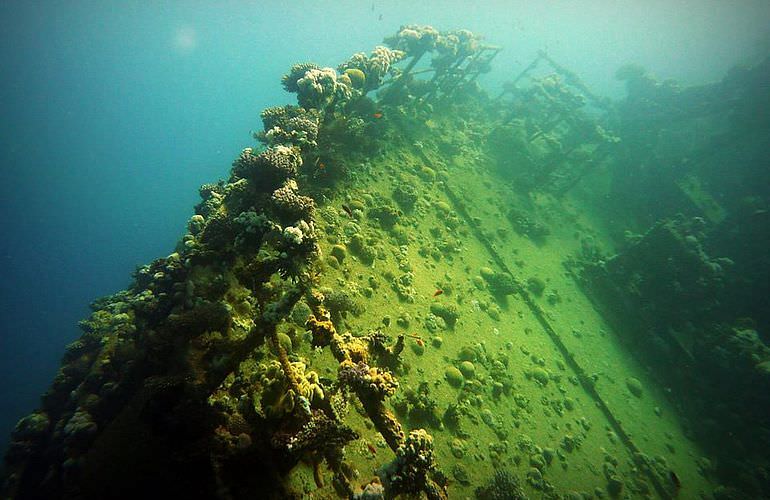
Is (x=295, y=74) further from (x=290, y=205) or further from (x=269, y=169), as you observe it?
(x=290, y=205)

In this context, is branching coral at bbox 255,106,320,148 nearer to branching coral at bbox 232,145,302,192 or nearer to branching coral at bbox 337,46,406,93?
branching coral at bbox 232,145,302,192

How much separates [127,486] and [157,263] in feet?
37.0

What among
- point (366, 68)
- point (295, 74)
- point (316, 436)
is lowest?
point (316, 436)

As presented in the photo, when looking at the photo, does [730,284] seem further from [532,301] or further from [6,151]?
[6,151]

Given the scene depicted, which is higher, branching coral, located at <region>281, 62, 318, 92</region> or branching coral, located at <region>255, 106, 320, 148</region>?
branching coral, located at <region>281, 62, 318, 92</region>

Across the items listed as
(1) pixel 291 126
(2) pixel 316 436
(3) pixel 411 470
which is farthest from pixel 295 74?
(3) pixel 411 470

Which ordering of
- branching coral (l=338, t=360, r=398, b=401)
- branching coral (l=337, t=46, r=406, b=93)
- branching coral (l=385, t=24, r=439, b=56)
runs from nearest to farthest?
branching coral (l=338, t=360, r=398, b=401) < branching coral (l=337, t=46, r=406, b=93) < branching coral (l=385, t=24, r=439, b=56)

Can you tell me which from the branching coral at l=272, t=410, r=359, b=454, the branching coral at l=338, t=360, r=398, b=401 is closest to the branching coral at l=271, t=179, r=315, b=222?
the branching coral at l=338, t=360, r=398, b=401

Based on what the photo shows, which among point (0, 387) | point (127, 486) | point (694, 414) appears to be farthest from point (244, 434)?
point (0, 387)

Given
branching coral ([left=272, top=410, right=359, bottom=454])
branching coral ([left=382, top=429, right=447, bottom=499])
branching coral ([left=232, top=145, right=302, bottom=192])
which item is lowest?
branching coral ([left=382, top=429, right=447, bottom=499])

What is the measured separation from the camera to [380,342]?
7.96 m

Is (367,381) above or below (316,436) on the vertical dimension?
above

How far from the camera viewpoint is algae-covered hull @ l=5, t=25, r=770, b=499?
612cm

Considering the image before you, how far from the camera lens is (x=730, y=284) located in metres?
19.9
